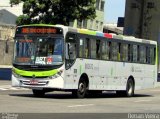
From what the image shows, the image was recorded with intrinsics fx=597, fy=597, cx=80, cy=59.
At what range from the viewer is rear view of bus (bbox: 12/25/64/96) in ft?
79.4

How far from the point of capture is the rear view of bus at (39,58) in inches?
952

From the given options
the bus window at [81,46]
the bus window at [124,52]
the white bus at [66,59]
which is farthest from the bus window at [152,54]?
the bus window at [81,46]

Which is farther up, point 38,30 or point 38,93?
point 38,30

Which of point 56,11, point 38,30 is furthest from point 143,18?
point 38,30

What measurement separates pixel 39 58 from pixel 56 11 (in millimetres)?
20183

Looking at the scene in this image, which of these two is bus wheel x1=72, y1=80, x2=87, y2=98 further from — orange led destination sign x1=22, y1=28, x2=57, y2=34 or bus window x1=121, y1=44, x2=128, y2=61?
bus window x1=121, y1=44, x2=128, y2=61

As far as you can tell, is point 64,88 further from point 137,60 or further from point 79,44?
point 137,60

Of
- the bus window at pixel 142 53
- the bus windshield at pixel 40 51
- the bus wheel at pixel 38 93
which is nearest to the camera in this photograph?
the bus windshield at pixel 40 51

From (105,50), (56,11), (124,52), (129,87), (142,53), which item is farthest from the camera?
(56,11)

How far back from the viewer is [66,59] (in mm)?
24375

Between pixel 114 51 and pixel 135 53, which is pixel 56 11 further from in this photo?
pixel 114 51

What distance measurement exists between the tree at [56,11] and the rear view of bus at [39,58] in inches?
752

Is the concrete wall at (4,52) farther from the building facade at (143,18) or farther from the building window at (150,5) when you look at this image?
the building window at (150,5)

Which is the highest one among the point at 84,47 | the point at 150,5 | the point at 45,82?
the point at 150,5
